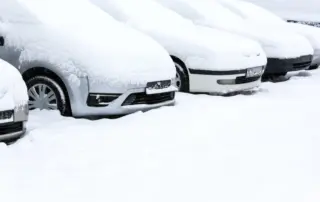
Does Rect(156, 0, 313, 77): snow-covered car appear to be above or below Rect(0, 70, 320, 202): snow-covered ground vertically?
above

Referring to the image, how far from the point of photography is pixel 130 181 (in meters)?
4.21

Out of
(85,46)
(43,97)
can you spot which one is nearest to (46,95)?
(43,97)

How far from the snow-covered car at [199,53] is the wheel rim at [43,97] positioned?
2157mm

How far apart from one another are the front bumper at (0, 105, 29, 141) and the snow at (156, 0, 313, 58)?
502cm

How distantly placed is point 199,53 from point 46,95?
2.51 m

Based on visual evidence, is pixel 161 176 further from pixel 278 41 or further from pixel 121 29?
pixel 278 41

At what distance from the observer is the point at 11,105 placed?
4.75m

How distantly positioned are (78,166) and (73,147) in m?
0.49

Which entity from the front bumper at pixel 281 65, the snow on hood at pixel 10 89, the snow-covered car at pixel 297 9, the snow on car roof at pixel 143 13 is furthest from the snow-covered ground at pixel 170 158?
the snow-covered car at pixel 297 9

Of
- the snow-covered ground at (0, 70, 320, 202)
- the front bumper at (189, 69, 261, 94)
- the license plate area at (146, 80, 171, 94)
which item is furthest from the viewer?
the front bumper at (189, 69, 261, 94)

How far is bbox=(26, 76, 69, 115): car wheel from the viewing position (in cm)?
602

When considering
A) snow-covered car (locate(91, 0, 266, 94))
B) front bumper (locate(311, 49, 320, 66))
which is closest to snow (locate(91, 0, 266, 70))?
snow-covered car (locate(91, 0, 266, 94))

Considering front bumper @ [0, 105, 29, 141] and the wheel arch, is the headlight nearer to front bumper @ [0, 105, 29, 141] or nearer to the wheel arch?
front bumper @ [0, 105, 29, 141]

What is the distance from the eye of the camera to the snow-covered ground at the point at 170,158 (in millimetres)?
4023
